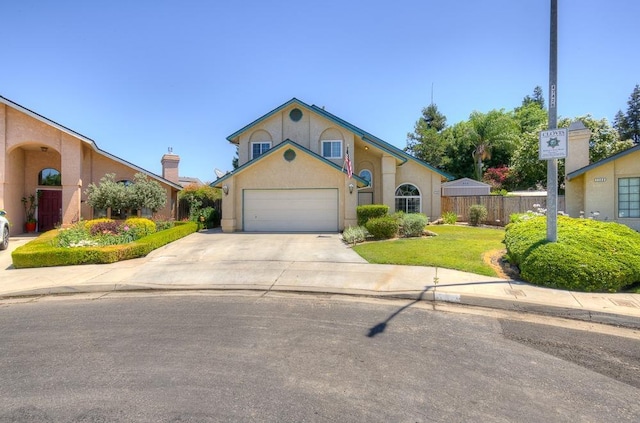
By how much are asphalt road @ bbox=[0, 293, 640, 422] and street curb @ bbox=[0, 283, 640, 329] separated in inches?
16.8

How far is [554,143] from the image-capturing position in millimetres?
7598

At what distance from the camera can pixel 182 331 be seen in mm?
5008

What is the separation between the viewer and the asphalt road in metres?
3.07

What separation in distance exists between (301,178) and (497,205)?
40.1ft

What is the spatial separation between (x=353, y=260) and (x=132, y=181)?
1496cm

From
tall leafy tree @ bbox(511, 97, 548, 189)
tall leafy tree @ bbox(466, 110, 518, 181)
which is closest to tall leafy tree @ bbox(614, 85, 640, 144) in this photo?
tall leafy tree @ bbox(466, 110, 518, 181)

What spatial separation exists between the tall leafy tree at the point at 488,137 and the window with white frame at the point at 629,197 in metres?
28.0

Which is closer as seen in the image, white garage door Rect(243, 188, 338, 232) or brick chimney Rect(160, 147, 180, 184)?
white garage door Rect(243, 188, 338, 232)

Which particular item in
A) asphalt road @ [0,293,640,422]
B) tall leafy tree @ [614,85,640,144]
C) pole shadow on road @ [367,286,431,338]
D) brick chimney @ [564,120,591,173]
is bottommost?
asphalt road @ [0,293,640,422]

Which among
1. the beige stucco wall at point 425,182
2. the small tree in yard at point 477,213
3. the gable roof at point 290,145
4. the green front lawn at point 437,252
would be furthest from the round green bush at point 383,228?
the beige stucco wall at point 425,182

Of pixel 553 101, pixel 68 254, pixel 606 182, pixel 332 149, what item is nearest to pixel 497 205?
pixel 606 182

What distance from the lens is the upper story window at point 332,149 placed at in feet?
68.0

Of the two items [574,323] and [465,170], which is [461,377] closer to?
[574,323]

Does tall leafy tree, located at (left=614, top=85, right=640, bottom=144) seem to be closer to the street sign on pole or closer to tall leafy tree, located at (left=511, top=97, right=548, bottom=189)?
tall leafy tree, located at (left=511, top=97, right=548, bottom=189)
